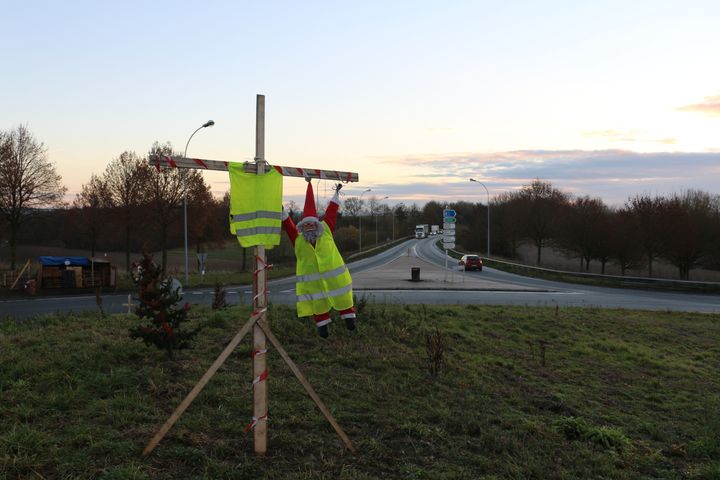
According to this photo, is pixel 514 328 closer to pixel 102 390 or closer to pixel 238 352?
pixel 238 352

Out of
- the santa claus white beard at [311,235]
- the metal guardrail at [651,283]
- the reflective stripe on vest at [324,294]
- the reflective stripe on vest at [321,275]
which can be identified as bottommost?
the metal guardrail at [651,283]

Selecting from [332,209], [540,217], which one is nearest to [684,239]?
[540,217]

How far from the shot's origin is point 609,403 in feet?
25.6

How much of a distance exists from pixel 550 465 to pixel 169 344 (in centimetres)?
473

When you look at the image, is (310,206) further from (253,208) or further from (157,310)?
(157,310)

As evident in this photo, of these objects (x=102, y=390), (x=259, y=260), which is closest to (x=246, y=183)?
(x=259, y=260)

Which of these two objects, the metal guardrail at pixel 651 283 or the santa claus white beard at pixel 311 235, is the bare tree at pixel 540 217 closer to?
the metal guardrail at pixel 651 283

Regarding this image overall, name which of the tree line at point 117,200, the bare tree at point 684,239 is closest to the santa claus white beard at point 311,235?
the tree line at point 117,200

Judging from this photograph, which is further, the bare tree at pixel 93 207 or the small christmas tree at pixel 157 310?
the bare tree at pixel 93 207

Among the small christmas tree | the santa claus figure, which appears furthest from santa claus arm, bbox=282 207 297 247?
the small christmas tree

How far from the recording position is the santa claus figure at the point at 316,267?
504 cm

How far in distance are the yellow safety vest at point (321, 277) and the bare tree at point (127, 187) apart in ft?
→ 110

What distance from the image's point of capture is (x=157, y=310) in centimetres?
696

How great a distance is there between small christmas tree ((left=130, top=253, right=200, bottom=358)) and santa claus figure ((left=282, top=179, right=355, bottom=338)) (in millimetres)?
2626
